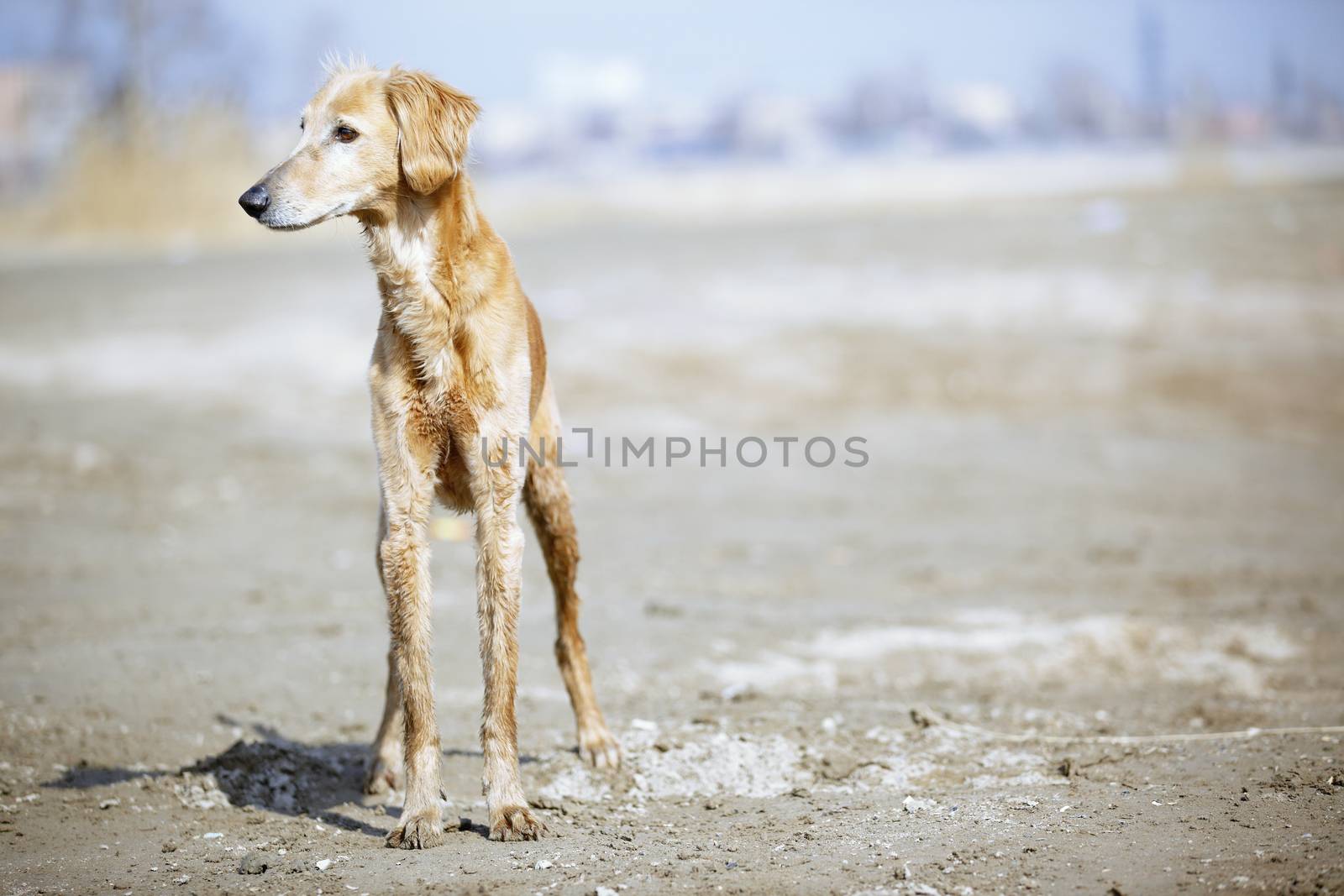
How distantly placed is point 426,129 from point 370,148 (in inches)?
8.0

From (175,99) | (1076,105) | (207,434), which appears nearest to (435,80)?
(207,434)

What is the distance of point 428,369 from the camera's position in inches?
176

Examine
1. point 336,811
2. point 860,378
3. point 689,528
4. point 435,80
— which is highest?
point 435,80

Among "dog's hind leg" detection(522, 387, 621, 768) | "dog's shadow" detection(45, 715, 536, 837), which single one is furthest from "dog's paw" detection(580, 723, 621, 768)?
"dog's shadow" detection(45, 715, 536, 837)

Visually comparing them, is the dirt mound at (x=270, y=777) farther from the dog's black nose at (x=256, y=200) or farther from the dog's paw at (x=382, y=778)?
the dog's black nose at (x=256, y=200)

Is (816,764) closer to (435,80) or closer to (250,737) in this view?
(250,737)

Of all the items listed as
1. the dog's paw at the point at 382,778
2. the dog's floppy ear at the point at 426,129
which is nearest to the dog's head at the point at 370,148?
the dog's floppy ear at the point at 426,129

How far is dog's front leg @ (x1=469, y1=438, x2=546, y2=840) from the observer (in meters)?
4.51

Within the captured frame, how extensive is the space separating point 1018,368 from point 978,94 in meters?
146

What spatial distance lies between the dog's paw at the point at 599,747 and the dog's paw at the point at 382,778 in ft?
Result: 2.45

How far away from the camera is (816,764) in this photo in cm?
529

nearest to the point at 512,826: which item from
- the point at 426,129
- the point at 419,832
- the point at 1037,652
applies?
the point at 419,832

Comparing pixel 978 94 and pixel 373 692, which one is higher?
pixel 978 94

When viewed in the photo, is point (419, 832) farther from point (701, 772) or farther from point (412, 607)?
point (701, 772)
